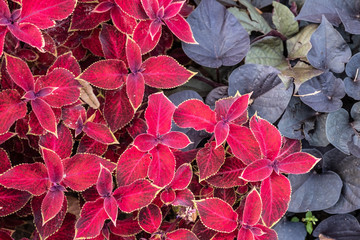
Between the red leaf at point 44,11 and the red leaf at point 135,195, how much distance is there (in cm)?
44

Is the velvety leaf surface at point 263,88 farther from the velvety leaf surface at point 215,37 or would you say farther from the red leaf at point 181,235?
the red leaf at point 181,235

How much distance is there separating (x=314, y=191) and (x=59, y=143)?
76cm

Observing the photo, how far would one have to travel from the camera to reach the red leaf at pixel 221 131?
0.93 m

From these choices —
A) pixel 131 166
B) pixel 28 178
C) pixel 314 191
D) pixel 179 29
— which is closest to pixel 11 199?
pixel 28 178

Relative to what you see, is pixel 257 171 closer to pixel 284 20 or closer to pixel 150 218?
pixel 150 218

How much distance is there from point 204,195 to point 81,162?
1.22 feet

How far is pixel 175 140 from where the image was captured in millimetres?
958

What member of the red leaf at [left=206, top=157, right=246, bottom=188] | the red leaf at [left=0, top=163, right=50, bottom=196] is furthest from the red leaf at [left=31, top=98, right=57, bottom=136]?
the red leaf at [left=206, top=157, right=246, bottom=188]

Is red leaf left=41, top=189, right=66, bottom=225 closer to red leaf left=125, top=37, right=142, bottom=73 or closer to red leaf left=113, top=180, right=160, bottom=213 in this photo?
red leaf left=113, top=180, right=160, bottom=213

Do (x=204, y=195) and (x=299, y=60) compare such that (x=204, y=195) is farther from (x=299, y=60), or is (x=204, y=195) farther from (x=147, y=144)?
(x=299, y=60)

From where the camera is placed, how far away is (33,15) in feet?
3.04

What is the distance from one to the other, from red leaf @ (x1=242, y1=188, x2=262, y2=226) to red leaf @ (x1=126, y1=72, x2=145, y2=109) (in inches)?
14.3

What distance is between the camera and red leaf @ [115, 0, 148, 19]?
1.02 m

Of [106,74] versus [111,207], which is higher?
[106,74]
